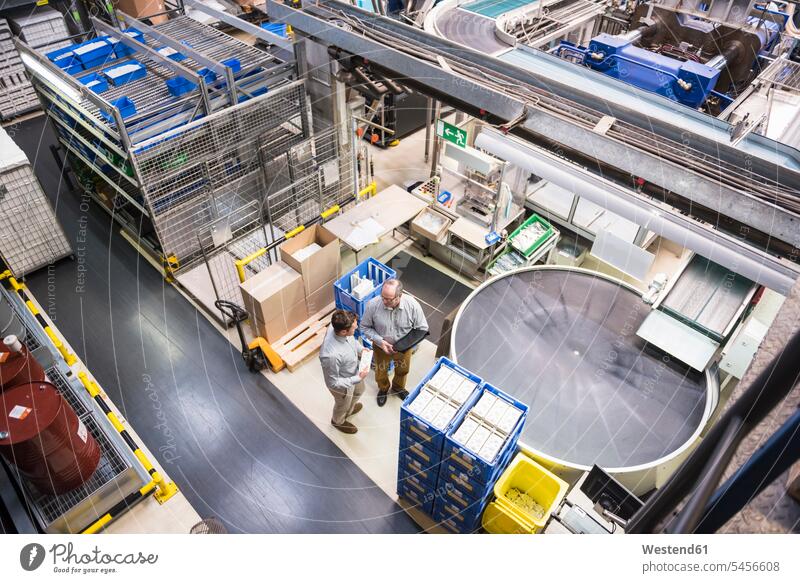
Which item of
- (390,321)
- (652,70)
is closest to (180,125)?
(390,321)

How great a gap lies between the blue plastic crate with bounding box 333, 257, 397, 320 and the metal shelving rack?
2173 millimetres

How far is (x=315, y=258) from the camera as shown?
571 centimetres

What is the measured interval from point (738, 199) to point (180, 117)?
18.4 ft

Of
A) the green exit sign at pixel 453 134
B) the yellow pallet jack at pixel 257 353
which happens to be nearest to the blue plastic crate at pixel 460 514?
the yellow pallet jack at pixel 257 353

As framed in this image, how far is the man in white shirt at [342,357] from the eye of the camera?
14.3ft

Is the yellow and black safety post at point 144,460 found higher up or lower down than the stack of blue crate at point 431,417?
lower down

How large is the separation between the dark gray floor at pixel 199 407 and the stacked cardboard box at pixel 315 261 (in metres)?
1.13

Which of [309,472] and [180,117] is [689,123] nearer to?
[309,472]

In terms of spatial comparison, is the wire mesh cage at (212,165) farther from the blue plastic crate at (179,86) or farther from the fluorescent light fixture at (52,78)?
the fluorescent light fixture at (52,78)

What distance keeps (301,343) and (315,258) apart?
39.7 inches

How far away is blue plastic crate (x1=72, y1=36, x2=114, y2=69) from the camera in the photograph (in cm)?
664

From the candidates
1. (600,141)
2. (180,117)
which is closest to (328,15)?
(180,117)

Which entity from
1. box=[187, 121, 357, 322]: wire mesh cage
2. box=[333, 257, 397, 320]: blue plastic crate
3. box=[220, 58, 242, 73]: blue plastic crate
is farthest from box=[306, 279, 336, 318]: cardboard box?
box=[220, 58, 242, 73]: blue plastic crate

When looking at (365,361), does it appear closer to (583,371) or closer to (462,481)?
(462,481)
